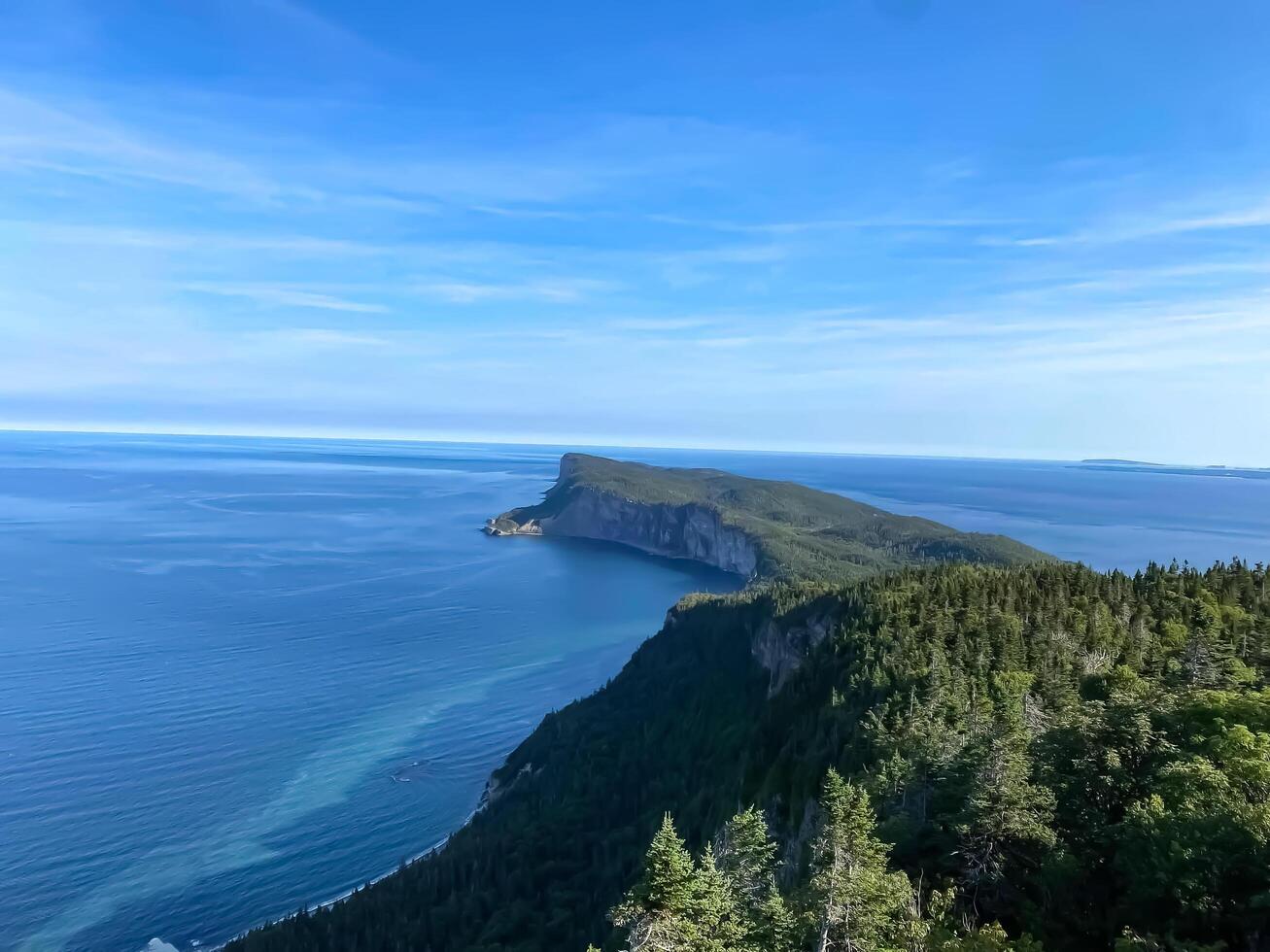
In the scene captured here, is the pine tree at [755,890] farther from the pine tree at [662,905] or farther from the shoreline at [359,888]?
the shoreline at [359,888]

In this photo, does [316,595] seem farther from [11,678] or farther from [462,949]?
[462,949]

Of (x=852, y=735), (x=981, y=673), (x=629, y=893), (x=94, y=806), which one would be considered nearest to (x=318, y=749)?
(x=94, y=806)

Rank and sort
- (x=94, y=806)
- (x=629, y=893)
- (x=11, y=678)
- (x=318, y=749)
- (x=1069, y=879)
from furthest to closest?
(x=11, y=678) → (x=318, y=749) → (x=94, y=806) → (x=1069, y=879) → (x=629, y=893)

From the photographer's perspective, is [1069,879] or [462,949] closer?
[1069,879]

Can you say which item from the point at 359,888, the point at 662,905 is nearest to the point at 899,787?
the point at 662,905

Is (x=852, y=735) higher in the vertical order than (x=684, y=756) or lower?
higher

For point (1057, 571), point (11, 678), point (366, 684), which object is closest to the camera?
point (1057, 571)

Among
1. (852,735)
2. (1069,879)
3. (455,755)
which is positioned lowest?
(455,755)

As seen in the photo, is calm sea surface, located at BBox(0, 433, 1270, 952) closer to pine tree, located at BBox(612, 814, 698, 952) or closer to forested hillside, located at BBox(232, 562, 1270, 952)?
forested hillside, located at BBox(232, 562, 1270, 952)
